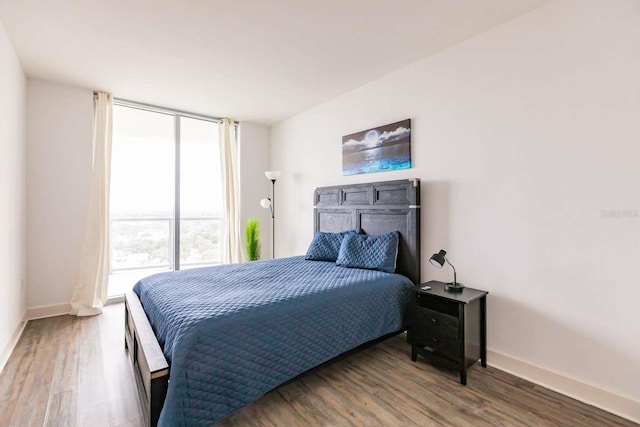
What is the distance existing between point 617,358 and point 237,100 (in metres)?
4.31

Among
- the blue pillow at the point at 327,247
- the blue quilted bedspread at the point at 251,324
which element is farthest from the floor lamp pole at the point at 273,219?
the blue quilted bedspread at the point at 251,324

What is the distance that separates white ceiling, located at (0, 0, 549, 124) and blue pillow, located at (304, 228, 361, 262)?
5.73ft

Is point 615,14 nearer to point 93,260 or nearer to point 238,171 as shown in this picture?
point 238,171

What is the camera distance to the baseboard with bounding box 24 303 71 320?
327 cm

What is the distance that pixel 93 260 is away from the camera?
3580 millimetres

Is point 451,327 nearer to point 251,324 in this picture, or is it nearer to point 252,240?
point 251,324

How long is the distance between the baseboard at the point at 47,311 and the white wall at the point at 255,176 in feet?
7.85

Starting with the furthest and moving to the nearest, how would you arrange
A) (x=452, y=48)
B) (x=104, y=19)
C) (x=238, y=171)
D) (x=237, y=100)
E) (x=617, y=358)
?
(x=238, y=171) → (x=237, y=100) → (x=452, y=48) → (x=104, y=19) → (x=617, y=358)

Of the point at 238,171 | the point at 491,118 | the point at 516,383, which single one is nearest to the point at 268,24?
the point at 491,118

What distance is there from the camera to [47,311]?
3369mm

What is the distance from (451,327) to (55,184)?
4414mm

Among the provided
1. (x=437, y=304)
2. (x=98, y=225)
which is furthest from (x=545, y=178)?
(x=98, y=225)

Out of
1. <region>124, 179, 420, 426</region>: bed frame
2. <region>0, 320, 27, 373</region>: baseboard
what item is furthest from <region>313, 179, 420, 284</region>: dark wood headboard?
<region>0, 320, 27, 373</region>: baseboard

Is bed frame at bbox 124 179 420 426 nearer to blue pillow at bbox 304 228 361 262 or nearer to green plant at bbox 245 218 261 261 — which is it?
blue pillow at bbox 304 228 361 262
